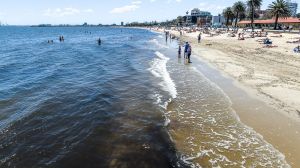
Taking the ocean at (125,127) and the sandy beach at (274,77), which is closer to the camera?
the ocean at (125,127)

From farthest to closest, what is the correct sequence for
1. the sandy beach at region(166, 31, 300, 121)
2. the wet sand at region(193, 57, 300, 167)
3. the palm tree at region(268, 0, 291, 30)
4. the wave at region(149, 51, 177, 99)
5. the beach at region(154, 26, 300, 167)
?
the palm tree at region(268, 0, 291, 30) → the wave at region(149, 51, 177, 99) → the sandy beach at region(166, 31, 300, 121) → the beach at region(154, 26, 300, 167) → the wet sand at region(193, 57, 300, 167)

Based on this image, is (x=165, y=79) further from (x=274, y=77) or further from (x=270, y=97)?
(x=270, y=97)

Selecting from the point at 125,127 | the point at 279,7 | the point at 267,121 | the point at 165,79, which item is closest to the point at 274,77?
the point at 165,79

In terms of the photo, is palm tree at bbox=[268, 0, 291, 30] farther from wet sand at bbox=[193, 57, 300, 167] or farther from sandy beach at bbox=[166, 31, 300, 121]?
wet sand at bbox=[193, 57, 300, 167]

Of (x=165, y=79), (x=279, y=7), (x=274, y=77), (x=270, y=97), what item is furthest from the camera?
(x=279, y=7)

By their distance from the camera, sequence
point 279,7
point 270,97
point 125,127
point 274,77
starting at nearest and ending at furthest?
point 125,127, point 270,97, point 274,77, point 279,7

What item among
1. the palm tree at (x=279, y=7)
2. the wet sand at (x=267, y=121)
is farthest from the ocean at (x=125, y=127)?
the palm tree at (x=279, y=7)

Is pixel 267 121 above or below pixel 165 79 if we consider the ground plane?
below

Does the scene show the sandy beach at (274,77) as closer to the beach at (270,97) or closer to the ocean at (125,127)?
the beach at (270,97)

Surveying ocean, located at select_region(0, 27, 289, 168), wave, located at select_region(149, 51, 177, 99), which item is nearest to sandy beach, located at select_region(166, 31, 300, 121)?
ocean, located at select_region(0, 27, 289, 168)

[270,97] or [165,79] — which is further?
[165,79]

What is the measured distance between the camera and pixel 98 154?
10602 mm

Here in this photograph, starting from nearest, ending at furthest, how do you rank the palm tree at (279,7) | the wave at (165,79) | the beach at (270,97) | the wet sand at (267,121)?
the wet sand at (267,121) < the beach at (270,97) < the wave at (165,79) < the palm tree at (279,7)

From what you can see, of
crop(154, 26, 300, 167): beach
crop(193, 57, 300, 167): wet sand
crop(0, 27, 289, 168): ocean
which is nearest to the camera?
crop(0, 27, 289, 168): ocean
